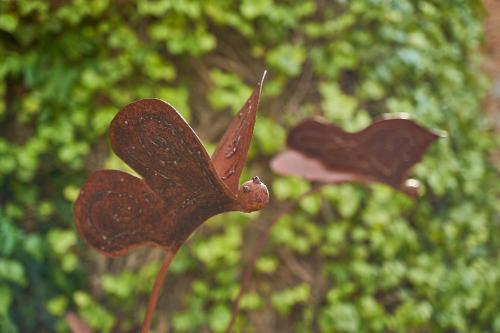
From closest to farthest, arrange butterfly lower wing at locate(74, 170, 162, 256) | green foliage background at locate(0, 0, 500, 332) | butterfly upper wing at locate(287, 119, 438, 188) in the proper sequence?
butterfly lower wing at locate(74, 170, 162, 256) → butterfly upper wing at locate(287, 119, 438, 188) → green foliage background at locate(0, 0, 500, 332)

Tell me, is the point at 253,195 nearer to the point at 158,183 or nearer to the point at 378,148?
the point at 158,183

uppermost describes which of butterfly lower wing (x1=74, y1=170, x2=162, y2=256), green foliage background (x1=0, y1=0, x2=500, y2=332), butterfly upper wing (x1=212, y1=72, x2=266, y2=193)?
butterfly upper wing (x1=212, y1=72, x2=266, y2=193)

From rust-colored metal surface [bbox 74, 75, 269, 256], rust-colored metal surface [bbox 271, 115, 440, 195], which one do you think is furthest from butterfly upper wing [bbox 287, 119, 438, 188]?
Answer: rust-colored metal surface [bbox 74, 75, 269, 256]

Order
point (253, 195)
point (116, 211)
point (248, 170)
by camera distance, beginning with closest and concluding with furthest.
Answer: point (253, 195)
point (116, 211)
point (248, 170)

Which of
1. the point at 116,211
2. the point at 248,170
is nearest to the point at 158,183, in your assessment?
the point at 116,211

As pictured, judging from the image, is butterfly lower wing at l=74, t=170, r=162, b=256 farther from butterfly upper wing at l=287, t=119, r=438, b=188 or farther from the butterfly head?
butterfly upper wing at l=287, t=119, r=438, b=188

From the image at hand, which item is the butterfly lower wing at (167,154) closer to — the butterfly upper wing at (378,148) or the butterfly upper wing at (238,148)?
the butterfly upper wing at (238,148)

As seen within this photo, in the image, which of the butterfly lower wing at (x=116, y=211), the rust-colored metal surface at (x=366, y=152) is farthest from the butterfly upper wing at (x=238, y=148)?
the rust-colored metal surface at (x=366, y=152)
